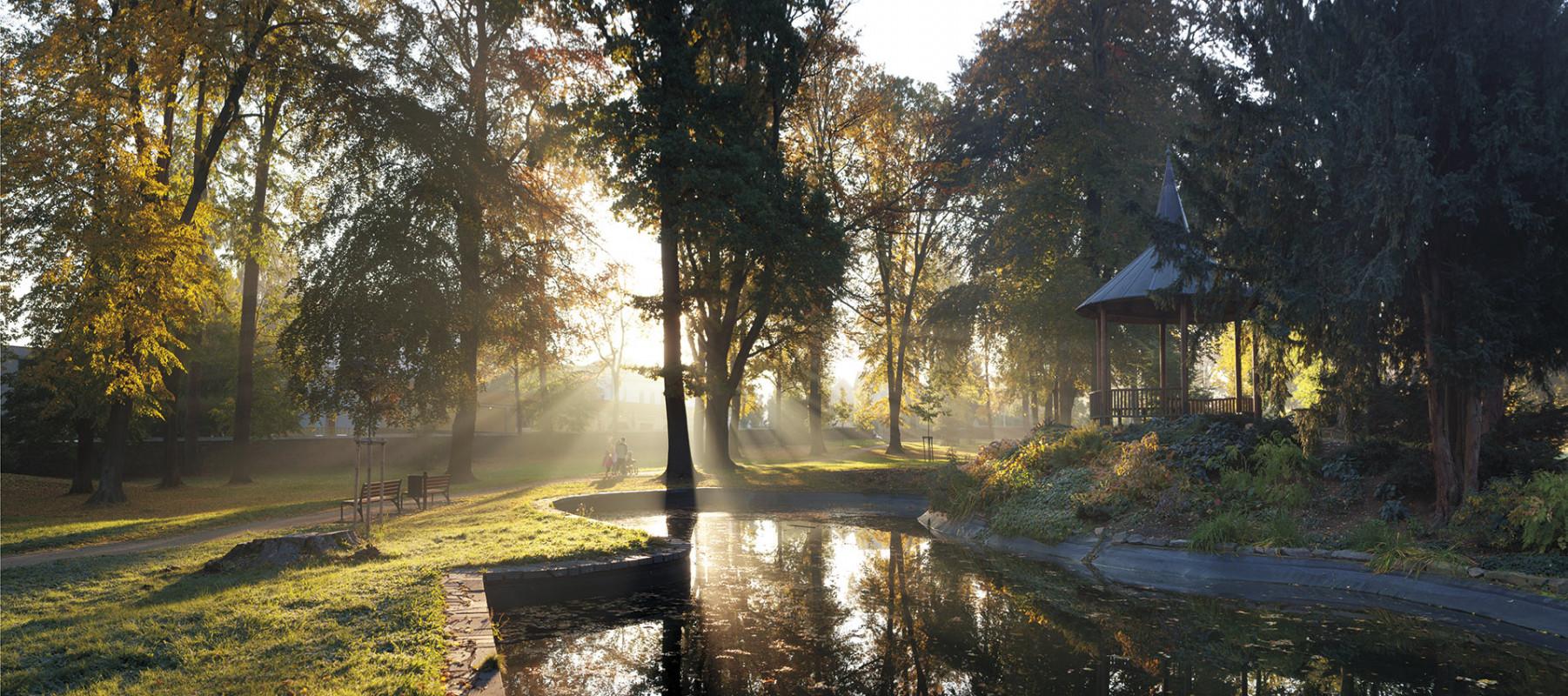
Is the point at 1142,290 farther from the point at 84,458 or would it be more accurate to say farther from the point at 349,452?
the point at 349,452

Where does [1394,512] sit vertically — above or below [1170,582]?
above

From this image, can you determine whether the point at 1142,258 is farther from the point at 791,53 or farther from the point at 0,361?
the point at 0,361

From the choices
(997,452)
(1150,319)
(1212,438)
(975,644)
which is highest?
(1150,319)

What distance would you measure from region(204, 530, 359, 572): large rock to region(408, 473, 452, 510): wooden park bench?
8.95 meters

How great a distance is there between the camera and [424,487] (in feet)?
69.3

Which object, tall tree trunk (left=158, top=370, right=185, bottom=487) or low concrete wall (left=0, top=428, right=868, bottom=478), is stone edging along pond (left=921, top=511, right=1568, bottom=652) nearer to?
low concrete wall (left=0, top=428, right=868, bottom=478)

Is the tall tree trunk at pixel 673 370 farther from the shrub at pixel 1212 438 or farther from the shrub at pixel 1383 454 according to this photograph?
the shrub at pixel 1383 454

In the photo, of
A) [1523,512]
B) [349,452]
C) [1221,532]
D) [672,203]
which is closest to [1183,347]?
[1221,532]

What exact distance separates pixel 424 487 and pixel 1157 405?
18.8 metres

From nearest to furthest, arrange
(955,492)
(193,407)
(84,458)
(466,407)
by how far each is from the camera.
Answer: (955,492) → (84,458) → (466,407) → (193,407)

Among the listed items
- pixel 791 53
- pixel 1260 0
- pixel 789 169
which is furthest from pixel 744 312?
pixel 1260 0

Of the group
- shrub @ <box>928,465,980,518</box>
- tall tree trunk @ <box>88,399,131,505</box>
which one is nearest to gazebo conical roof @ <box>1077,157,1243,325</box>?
shrub @ <box>928,465,980,518</box>

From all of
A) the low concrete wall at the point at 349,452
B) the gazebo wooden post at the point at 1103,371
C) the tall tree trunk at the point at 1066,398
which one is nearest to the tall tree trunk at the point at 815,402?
the low concrete wall at the point at 349,452

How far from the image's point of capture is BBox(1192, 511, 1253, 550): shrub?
44.3 ft
